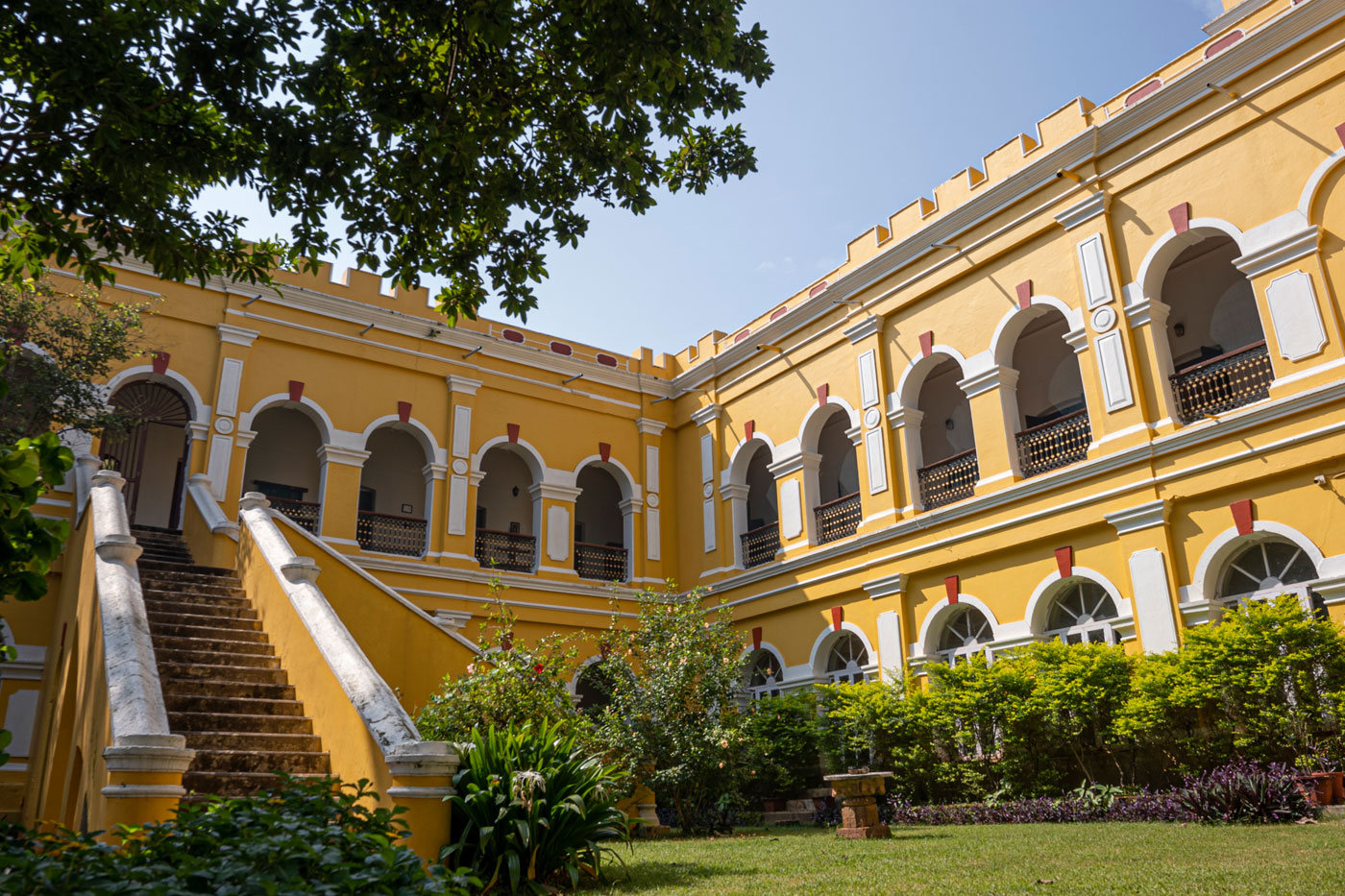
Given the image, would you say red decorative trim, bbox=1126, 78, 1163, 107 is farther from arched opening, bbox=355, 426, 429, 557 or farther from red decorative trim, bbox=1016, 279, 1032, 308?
arched opening, bbox=355, 426, 429, 557

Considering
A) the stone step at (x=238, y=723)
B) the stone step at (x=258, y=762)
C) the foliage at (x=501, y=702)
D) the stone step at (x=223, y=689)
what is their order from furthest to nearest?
the foliage at (x=501, y=702), the stone step at (x=223, y=689), the stone step at (x=238, y=723), the stone step at (x=258, y=762)

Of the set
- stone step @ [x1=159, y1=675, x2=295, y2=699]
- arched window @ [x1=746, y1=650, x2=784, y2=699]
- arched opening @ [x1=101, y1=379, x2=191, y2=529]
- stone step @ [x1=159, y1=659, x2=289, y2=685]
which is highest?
arched opening @ [x1=101, y1=379, x2=191, y2=529]

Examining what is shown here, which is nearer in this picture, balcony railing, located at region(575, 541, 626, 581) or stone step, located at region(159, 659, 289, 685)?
stone step, located at region(159, 659, 289, 685)

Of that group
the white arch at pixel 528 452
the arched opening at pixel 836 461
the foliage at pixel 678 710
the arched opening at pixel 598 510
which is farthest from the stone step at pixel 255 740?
the arched opening at pixel 598 510

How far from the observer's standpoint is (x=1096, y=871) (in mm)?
5375

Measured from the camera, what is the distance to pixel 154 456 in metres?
15.7

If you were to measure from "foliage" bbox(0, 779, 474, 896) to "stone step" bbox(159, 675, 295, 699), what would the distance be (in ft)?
13.4

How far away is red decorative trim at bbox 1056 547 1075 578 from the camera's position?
432 inches

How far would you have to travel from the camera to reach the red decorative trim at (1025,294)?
12.1m

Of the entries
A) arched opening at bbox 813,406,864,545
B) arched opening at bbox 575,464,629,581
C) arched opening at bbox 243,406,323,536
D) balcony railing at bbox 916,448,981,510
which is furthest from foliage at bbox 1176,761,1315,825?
arched opening at bbox 243,406,323,536

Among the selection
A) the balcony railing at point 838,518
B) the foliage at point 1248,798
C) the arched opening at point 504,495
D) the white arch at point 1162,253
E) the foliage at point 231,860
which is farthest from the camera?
the arched opening at point 504,495

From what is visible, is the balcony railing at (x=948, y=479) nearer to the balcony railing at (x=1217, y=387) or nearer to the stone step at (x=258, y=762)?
the balcony railing at (x=1217, y=387)

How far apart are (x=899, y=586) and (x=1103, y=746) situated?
3.56m

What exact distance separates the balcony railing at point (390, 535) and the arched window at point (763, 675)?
557 centimetres
